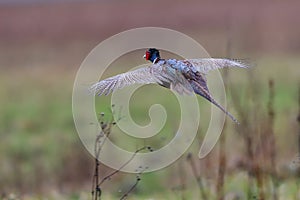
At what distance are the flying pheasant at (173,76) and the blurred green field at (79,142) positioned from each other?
1298 millimetres

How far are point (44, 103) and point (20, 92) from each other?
50.1 inches

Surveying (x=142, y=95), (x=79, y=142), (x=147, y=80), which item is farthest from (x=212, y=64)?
(x=142, y=95)

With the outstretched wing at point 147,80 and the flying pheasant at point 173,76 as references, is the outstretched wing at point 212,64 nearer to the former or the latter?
the flying pheasant at point 173,76

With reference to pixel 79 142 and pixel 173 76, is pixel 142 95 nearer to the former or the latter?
pixel 79 142

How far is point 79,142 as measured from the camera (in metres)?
11.6

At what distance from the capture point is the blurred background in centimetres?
770

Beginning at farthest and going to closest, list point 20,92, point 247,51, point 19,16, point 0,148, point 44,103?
point 19,16 → point 247,51 → point 20,92 → point 44,103 → point 0,148

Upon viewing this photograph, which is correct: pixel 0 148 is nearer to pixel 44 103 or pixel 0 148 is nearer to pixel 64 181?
pixel 64 181

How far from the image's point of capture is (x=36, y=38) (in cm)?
2186

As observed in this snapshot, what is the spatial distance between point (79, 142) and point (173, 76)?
6385mm

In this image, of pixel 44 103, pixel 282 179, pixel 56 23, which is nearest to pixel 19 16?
pixel 56 23

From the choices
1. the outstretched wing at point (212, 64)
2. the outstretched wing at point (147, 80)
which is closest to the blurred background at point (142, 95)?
the outstretched wing at point (212, 64)

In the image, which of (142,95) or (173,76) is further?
(142,95)

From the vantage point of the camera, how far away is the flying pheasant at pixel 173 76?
5.12m
